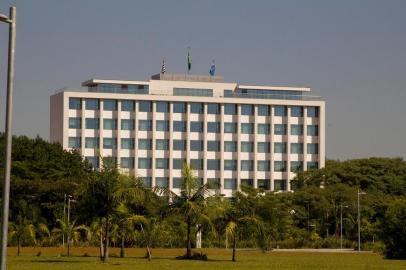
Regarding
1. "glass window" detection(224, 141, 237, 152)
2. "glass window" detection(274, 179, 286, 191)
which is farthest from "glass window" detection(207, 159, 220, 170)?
"glass window" detection(274, 179, 286, 191)

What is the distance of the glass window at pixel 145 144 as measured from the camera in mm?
139375

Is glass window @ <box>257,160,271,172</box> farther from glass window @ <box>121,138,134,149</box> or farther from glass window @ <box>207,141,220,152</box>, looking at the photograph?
glass window @ <box>121,138,134,149</box>

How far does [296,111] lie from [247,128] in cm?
746

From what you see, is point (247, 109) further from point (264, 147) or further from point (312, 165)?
point (312, 165)

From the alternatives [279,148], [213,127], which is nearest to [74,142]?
[213,127]

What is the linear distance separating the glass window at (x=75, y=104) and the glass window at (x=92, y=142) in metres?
4.39

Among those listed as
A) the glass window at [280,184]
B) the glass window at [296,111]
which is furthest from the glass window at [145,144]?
the glass window at [296,111]

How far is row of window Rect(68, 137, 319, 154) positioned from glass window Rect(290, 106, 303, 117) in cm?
424

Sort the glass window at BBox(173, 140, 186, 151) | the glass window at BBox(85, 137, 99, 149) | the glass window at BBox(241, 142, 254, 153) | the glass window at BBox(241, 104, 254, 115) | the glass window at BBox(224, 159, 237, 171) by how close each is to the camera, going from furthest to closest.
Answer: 1. the glass window at BBox(241, 142, 254, 153)
2. the glass window at BBox(241, 104, 254, 115)
3. the glass window at BBox(224, 159, 237, 171)
4. the glass window at BBox(173, 140, 186, 151)
5. the glass window at BBox(85, 137, 99, 149)

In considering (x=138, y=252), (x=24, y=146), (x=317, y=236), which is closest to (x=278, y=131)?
(x=317, y=236)

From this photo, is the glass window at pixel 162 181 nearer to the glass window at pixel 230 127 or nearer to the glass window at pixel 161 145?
the glass window at pixel 161 145

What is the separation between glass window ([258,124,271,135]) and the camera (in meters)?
143

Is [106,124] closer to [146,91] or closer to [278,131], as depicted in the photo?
[146,91]

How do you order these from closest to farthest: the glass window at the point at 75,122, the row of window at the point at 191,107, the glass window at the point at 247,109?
1. the glass window at the point at 75,122
2. the row of window at the point at 191,107
3. the glass window at the point at 247,109
